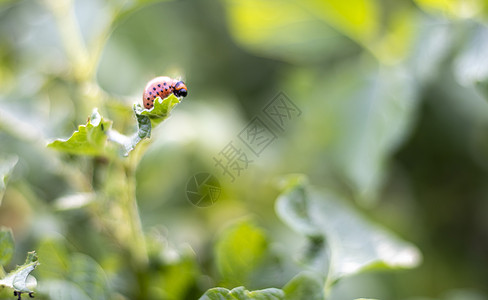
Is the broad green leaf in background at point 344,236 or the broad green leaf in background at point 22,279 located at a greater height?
the broad green leaf in background at point 344,236

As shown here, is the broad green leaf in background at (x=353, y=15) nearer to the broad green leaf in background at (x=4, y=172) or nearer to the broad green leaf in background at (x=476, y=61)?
the broad green leaf in background at (x=476, y=61)

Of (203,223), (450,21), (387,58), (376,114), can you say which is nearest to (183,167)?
(203,223)

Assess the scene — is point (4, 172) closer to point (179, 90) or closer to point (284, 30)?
point (179, 90)

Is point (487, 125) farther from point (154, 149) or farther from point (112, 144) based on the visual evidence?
point (112, 144)

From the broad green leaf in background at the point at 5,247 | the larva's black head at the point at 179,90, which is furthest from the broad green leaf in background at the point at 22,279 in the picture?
the larva's black head at the point at 179,90

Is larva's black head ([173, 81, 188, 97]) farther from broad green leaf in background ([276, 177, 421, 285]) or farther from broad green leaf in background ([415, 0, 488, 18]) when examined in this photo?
broad green leaf in background ([415, 0, 488, 18])

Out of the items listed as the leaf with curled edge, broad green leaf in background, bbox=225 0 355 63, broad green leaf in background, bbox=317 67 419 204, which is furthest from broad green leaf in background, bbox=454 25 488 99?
the leaf with curled edge

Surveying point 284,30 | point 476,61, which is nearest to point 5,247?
point 476,61
